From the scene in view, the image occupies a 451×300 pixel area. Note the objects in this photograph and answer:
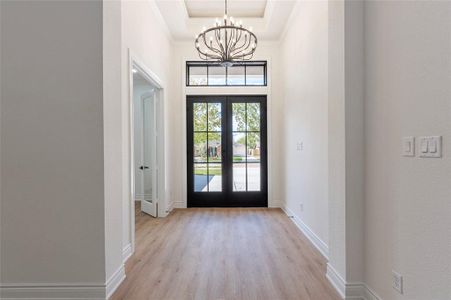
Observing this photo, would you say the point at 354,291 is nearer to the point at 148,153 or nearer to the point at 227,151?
the point at 227,151

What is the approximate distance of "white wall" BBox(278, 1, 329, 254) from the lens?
10.6 feet

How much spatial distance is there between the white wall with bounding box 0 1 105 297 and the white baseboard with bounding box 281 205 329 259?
232 cm

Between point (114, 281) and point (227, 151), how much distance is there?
3626 millimetres

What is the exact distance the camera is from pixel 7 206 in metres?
2.25

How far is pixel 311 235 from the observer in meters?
3.66

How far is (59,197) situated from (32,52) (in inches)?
47.1

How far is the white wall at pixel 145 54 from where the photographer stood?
311 centimetres

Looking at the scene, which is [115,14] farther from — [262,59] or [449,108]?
[262,59]

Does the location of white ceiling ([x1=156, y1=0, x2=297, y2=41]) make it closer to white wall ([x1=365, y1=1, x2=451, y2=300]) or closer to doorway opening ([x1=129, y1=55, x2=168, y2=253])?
doorway opening ([x1=129, y1=55, x2=168, y2=253])


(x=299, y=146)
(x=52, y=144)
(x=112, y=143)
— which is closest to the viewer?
(x=52, y=144)

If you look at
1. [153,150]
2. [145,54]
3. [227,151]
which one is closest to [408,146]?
[145,54]

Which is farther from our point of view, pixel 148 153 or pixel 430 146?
pixel 148 153

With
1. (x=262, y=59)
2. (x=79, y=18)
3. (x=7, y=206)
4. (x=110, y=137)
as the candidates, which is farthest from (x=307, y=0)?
(x=7, y=206)

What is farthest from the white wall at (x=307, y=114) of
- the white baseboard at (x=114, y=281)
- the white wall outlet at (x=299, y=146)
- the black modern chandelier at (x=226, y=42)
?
the white baseboard at (x=114, y=281)
